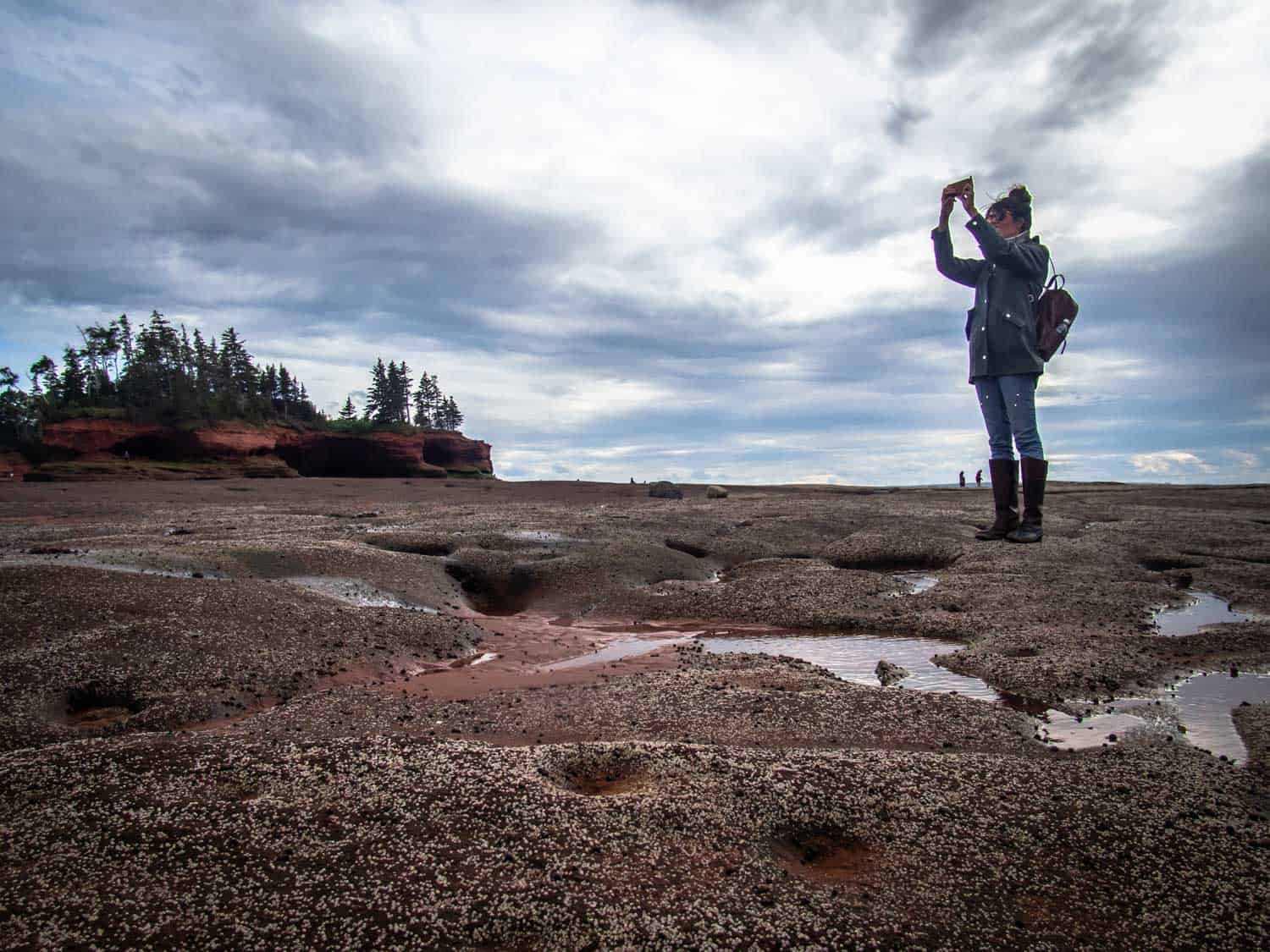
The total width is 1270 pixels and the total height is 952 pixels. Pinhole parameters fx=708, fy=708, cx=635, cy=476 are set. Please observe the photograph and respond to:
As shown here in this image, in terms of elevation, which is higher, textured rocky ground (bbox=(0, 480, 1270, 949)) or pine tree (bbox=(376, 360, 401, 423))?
pine tree (bbox=(376, 360, 401, 423))

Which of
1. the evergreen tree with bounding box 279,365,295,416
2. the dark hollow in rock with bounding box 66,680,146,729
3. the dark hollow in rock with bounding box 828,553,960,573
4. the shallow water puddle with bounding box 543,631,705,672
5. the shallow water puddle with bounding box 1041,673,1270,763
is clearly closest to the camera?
the shallow water puddle with bounding box 1041,673,1270,763

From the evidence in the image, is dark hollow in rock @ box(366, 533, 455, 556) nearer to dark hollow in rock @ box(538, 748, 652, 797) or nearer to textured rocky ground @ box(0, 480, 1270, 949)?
textured rocky ground @ box(0, 480, 1270, 949)

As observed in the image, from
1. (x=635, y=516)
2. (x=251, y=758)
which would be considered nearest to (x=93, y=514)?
(x=635, y=516)

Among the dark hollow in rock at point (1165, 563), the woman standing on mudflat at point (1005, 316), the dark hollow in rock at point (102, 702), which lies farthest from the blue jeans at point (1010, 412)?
the dark hollow in rock at point (102, 702)

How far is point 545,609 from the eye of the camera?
28.5ft

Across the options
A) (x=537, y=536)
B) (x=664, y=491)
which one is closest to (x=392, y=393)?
(x=664, y=491)

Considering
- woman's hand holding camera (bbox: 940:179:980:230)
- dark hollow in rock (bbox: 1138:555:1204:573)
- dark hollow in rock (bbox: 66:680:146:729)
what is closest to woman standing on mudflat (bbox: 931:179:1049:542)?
woman's hand holding camera (bbox: 940:179:980:230)

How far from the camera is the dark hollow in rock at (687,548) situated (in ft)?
40.7

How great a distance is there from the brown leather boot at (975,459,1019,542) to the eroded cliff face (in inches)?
1918

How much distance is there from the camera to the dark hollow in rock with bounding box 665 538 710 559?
489 inches

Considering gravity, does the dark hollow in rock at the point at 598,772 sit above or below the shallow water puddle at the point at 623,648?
above

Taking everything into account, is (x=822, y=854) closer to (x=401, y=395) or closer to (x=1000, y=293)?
(x=1000, y=293)

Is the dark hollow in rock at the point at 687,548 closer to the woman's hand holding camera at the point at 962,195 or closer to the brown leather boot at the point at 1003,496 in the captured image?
the brown leather boot at the point at 1003,496

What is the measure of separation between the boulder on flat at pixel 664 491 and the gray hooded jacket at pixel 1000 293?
69.7ft
